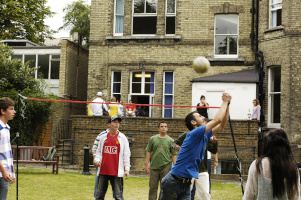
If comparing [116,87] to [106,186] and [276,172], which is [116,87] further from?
[276,172]

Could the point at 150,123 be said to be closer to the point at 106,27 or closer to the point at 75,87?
the point at 106,27

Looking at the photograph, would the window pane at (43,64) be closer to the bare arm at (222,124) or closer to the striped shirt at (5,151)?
the striped shirt at (5,151)

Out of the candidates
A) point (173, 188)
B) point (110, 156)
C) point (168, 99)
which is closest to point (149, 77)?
point (168, 99)

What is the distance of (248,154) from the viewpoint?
19.5m

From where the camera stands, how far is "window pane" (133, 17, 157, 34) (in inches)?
947

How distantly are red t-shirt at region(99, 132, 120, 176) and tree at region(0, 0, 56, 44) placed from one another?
90.1ft

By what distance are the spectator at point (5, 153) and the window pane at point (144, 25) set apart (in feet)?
58.6

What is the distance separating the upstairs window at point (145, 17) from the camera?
2406 cm

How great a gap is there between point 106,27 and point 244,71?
25.7ft

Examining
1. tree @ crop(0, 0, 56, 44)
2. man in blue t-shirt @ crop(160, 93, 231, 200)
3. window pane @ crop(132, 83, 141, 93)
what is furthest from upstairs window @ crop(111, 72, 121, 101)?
man in blue t-shirt @ crop(160, 93, 231, 200)

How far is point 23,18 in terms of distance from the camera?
115 feet

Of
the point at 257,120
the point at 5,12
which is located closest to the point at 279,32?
the point at 257,120

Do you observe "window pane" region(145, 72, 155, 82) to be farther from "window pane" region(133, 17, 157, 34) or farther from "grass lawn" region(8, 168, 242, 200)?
"grass lawn" region(8, 168, 242, 200)

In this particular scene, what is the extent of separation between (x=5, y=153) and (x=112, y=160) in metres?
2.69
